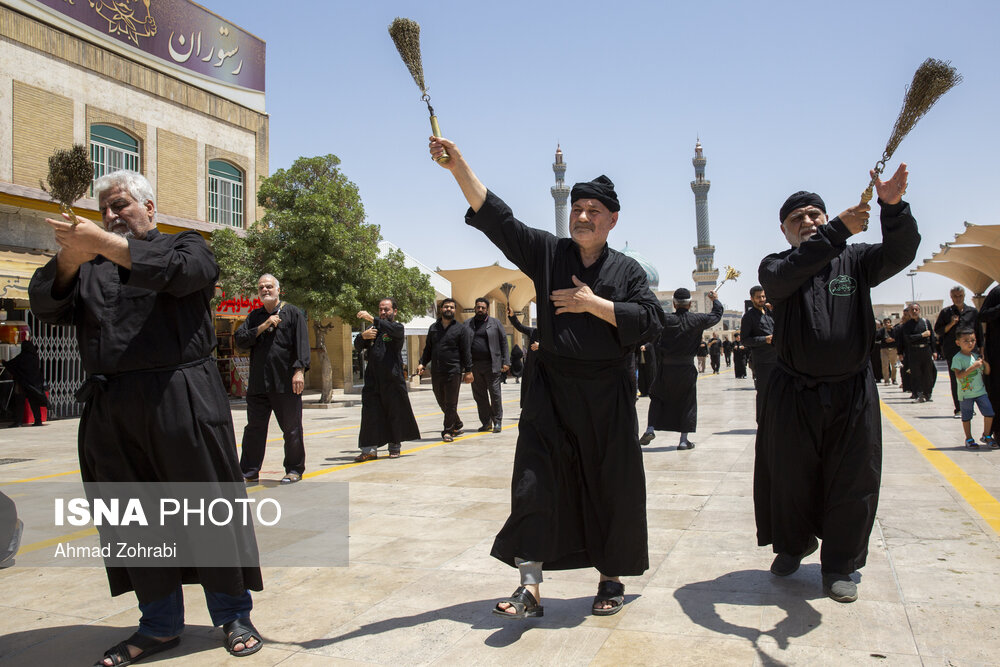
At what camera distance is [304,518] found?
5.22m

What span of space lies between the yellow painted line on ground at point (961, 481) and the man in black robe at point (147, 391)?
421 cm

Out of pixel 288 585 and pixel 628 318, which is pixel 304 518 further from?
pixel 628 318

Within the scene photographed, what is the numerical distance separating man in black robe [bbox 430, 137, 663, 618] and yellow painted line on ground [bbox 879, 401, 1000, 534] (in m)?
2.61

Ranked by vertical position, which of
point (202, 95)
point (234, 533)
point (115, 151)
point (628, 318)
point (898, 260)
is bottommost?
point (234, 533)

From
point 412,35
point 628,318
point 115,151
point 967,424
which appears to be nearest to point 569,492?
point 628,318

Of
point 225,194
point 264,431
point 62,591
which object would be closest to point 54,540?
point 62,591

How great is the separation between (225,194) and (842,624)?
2185cm

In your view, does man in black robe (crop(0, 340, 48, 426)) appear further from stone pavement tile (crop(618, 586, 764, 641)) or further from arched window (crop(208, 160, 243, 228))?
stone pavement tile (crop(618, 586, 764, 641))

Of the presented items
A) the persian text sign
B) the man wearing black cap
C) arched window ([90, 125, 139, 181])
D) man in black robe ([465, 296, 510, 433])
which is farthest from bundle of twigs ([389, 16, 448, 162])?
the persian text sign

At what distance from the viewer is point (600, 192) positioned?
3396mm

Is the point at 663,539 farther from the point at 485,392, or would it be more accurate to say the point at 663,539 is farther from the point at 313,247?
the point at 313,247

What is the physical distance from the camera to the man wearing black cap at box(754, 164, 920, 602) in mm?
3322

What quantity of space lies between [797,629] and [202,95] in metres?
21.8

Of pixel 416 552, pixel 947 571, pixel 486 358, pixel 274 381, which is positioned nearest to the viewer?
pixel 947 571
